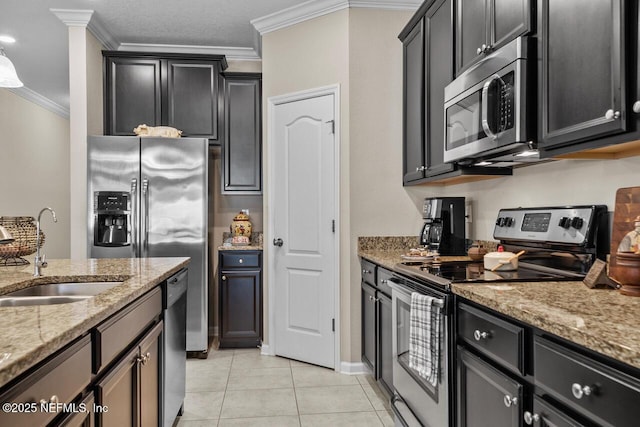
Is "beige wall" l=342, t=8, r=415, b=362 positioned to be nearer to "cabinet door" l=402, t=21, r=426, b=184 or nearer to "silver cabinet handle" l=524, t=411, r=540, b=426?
"cabinet door" l=402, t=21, r=426, b=184

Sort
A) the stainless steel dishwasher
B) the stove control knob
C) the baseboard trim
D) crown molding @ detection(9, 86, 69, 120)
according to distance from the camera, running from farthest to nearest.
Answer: crown molding @ detection(9, 86, 69, 120) → the baseboard trim → the stainless steel dishwasher → the stove control knob

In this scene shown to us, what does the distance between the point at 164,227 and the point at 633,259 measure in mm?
3305

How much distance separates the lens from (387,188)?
347 centimetres

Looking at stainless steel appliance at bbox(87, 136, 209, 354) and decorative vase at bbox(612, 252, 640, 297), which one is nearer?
decorative vase at bbox(612, 252, 640, 297)

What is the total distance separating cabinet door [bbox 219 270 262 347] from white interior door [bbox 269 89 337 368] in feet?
0.89

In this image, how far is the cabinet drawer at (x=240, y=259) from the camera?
157 inches

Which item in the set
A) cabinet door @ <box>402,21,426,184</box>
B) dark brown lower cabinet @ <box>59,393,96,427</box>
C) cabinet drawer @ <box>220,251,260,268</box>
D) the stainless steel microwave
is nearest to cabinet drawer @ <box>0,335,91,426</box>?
dark brown lower cabinet @ <box>59,393,96,427</box>

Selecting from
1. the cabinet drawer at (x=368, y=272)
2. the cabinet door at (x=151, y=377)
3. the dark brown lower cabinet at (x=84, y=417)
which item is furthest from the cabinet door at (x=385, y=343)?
the dark brown lower cabinet at (x=84, y=417)

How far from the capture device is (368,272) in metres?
3.19

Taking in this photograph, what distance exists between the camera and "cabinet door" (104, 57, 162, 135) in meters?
4.15

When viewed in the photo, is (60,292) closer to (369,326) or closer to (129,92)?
(369,326)

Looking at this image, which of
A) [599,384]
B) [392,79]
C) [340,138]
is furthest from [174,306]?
[392,79]

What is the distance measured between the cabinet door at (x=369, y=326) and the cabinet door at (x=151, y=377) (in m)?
1.42

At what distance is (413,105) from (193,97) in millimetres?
2125
